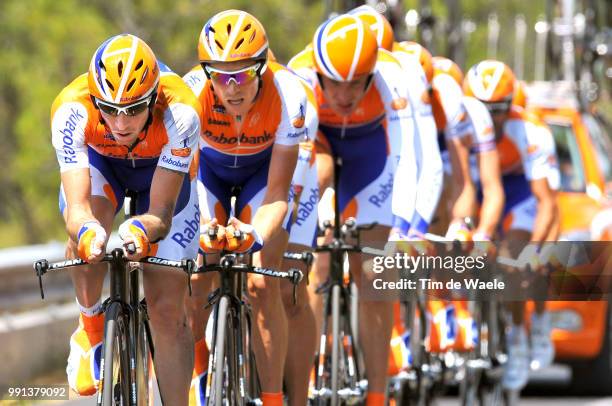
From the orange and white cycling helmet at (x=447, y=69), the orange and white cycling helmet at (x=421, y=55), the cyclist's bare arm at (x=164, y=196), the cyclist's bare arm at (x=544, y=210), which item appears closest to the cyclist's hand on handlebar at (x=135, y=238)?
the cyclist's bare arm at (x=164, y=196)

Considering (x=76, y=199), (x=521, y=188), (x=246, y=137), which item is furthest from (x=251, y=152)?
(x=521, y=188)

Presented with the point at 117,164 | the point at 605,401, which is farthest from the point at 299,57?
the point at 605,401

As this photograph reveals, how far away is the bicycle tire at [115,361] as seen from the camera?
7.41m

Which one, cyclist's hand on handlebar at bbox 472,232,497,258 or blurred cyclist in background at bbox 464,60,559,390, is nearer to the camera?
cyclist's hand on handlebar at bbox 472,232,497,258

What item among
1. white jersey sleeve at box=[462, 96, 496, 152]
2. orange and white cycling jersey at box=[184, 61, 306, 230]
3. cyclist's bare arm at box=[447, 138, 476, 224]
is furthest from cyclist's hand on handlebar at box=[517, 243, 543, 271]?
orange and white cycling jersey at box=[184, 61, 306, 230]

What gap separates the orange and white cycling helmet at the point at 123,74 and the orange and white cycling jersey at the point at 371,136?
268 cm

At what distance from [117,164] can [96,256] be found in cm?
117

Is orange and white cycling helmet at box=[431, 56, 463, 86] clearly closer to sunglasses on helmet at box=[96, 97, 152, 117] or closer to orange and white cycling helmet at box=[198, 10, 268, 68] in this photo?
orange and white cycling helmet at box=[198, 10, 268, 68]

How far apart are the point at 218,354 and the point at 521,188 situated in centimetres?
615

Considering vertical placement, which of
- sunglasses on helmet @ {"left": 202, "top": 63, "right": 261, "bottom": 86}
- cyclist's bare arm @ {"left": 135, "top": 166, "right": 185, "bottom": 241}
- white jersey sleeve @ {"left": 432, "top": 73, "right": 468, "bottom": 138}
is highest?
white jersey sleeve @ {"left": 432, "top": 73, "right": 468, "bottom": 138}

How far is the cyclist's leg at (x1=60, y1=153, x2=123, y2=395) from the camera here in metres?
8.20

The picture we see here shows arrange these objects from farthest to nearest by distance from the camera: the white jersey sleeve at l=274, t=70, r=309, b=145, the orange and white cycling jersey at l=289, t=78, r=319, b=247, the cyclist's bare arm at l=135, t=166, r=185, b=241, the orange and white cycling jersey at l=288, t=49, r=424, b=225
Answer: the orange and white cycling jersey at l=288, t=49, r=424, b=225 < the orange and white cycling jersey at l=289, t=78, r=319, b=247 < the white jersey sleeve at l=274, t=70, r=309, b=145 < the cyclist's bare arm at l=135, t=166, r=185, b=241

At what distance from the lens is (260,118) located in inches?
351

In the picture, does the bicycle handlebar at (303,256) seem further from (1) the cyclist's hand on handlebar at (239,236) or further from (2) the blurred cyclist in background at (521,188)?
(2) the blurred cyclist in background at (521,188)
